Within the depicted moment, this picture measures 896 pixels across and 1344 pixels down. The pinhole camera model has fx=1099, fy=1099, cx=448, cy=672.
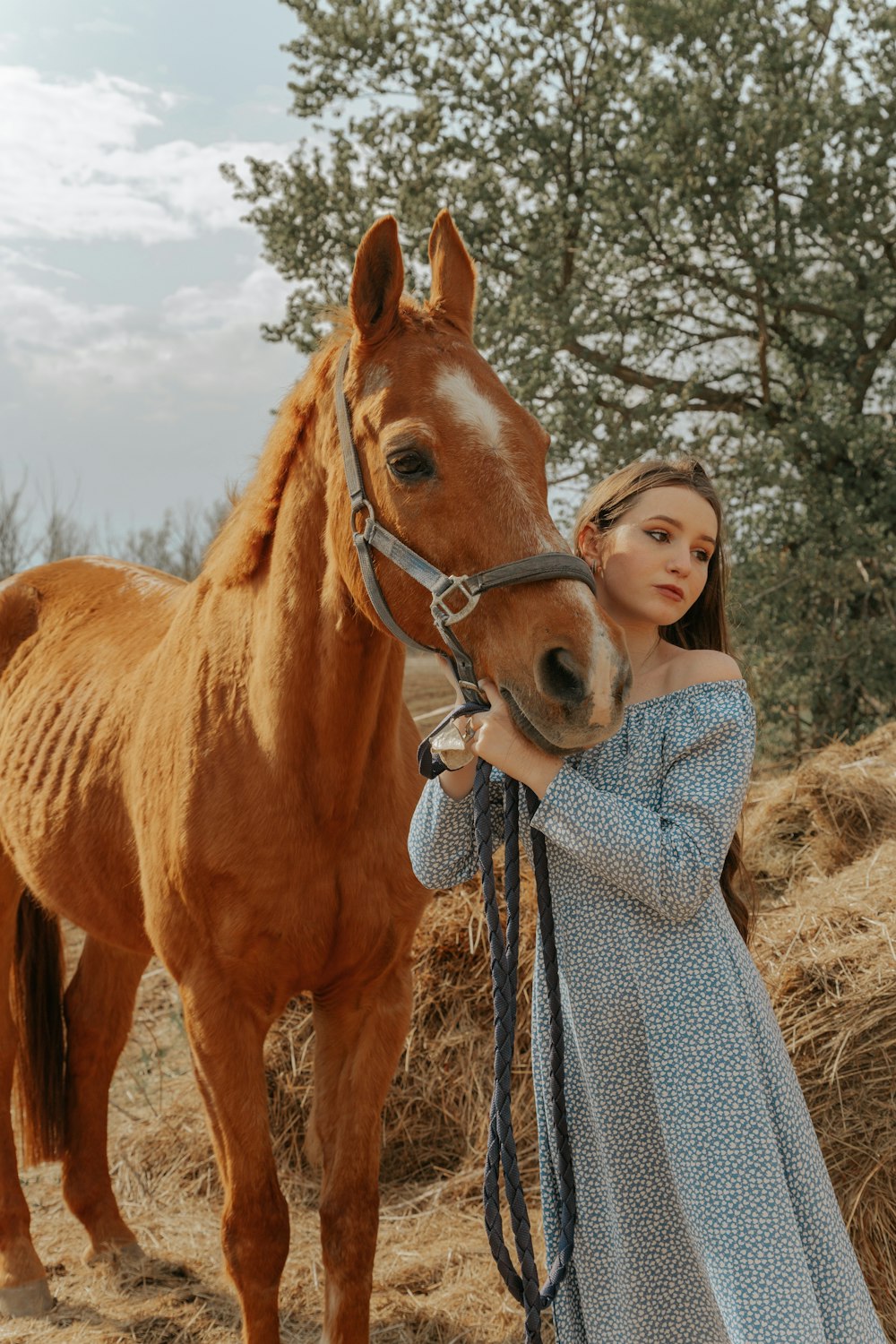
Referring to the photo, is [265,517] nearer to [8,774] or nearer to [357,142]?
[8,774]

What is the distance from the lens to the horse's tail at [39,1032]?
3684 mm

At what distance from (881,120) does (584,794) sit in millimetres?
6132

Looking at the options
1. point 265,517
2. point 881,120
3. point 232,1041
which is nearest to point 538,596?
point 265,517

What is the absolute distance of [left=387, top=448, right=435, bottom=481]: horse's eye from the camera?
6.32 feet

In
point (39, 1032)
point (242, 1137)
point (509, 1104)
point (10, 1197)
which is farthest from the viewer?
point (39, 1032)

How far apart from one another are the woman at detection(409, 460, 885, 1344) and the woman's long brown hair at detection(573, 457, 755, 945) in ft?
0.05

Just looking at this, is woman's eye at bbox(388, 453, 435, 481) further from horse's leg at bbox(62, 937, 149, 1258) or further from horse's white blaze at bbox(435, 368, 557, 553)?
horse's leg at bbox(62, 937, 149, 1258)

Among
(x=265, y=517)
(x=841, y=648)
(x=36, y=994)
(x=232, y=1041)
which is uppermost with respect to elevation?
(x=841, y=648)

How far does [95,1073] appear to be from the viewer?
3752mm

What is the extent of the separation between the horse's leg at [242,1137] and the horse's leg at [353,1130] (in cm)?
13

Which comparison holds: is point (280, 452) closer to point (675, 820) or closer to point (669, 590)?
point (669, 590)

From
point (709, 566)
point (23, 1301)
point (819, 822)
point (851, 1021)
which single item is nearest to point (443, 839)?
point (709, 566)

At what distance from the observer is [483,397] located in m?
1.96

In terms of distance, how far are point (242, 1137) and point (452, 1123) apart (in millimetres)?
1685
